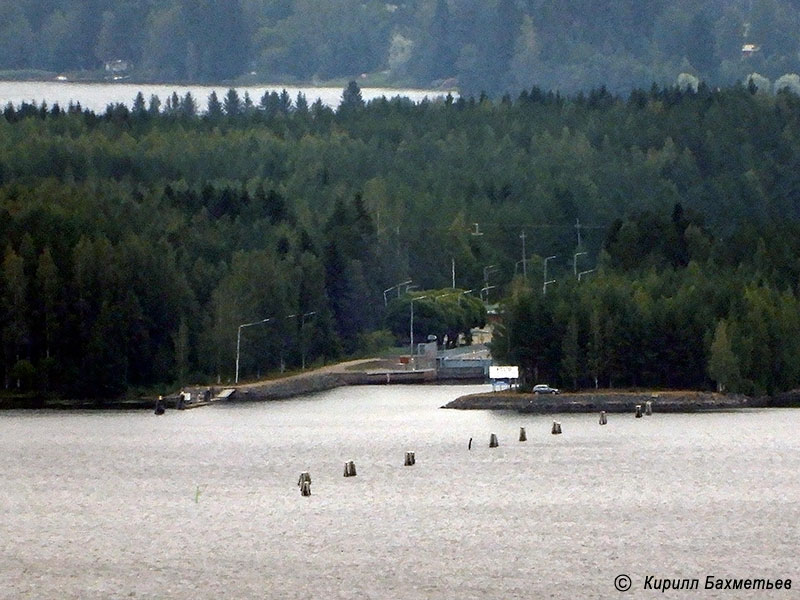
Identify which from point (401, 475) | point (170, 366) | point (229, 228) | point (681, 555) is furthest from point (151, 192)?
point (681, 555)

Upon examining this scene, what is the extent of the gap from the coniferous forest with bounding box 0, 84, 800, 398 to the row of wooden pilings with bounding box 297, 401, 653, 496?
4.12 meters

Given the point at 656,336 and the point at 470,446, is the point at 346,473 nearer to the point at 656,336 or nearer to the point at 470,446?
the point at 470,446

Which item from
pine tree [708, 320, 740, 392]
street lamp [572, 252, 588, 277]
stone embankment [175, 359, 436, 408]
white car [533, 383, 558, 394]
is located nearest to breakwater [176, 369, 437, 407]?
stone embankment [175, 359, 436, 408]

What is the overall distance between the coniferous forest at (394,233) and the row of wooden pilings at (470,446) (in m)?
4.12

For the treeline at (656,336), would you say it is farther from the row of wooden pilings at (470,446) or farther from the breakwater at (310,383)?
the breakwater at (310,383)

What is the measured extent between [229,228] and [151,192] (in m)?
13.1

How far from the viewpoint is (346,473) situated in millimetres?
53906

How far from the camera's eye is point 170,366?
85000mm

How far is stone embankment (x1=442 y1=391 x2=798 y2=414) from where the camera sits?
77.8m

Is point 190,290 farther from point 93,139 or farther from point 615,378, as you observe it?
point 93,139

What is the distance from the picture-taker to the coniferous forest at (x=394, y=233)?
270 ft

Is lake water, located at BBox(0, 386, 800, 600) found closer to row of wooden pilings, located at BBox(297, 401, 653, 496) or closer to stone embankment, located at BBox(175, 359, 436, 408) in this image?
row of wooden pilings, located at BBox(297, 401, 653, 496)

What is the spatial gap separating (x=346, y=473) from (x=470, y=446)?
8.01 metres

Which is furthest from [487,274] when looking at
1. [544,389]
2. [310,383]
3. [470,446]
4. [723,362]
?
[470,446]
